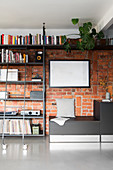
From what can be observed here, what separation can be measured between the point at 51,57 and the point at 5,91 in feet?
4.92

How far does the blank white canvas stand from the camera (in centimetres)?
581

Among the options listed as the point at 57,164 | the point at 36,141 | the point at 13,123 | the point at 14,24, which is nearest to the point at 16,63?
the point at 14,24

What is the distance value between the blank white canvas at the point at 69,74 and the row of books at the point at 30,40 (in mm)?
A: 615

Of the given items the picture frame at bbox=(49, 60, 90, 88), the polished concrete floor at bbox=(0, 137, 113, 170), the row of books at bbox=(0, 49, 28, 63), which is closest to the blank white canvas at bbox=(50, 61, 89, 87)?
the picture frame at bbox=(49, 60, 90, 88)

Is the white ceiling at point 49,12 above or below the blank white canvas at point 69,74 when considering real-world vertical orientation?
above

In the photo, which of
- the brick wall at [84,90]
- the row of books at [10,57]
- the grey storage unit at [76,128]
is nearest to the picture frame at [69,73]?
the brick wall at [84,90]

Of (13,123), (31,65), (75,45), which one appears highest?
(75,45)

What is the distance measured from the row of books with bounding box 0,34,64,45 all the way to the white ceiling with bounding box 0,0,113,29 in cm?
31

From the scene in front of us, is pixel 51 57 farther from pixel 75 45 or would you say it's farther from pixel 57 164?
pixel 57 164

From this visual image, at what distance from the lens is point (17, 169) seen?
342 cm

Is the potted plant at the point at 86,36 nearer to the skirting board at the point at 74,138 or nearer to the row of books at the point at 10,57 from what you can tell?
the row of books at the point at 10,57

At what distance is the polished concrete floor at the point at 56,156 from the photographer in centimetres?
358

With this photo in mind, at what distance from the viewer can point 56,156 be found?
4.11 meters

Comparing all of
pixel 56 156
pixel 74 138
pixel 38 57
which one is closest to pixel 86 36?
pixel 38 57
